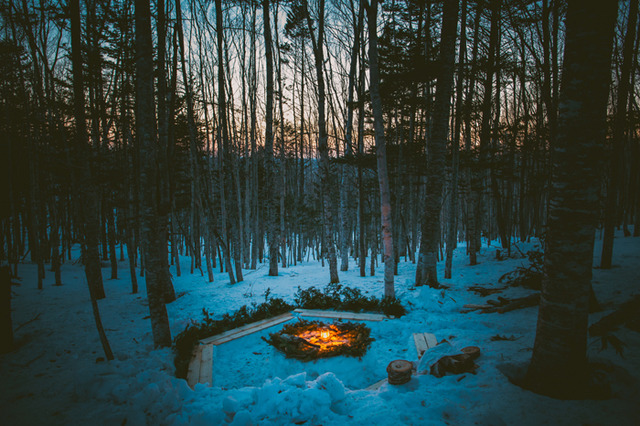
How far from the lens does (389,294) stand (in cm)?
687

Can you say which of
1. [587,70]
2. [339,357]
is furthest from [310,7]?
[339,357]

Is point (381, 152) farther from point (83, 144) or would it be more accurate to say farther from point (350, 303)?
point (83, 144)

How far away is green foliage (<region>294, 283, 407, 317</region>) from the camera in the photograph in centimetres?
A: 630

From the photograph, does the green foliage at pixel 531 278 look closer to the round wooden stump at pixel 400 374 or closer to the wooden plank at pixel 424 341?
the wooden plank at pixel 424 341

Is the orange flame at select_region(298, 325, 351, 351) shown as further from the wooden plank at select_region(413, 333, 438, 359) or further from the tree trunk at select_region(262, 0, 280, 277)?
the tree trunk at select_region(262, 0, 280, 277)

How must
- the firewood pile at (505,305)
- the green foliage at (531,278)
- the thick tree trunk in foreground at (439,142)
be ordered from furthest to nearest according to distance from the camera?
the thick tree trunk in foreground at (439,142) → the green foliage at (531,278) → the firewood pile at (505,305)

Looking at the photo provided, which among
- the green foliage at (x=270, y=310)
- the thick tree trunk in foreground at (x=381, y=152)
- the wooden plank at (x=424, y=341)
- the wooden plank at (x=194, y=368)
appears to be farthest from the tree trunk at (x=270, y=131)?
the wooden plank at (x=424, y=341)

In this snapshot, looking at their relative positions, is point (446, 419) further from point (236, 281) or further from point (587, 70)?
point (236, 281)

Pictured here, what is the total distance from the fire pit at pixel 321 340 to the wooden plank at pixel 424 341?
0.85m

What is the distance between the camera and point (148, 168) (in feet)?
15.1

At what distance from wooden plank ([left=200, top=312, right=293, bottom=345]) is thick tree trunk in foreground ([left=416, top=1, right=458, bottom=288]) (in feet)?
13.6

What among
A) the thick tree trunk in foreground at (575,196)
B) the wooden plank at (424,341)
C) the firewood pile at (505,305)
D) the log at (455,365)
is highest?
the thick tree trunk in foreground at (575,196)

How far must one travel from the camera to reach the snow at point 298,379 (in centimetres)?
252

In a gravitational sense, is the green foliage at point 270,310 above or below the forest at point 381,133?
below
